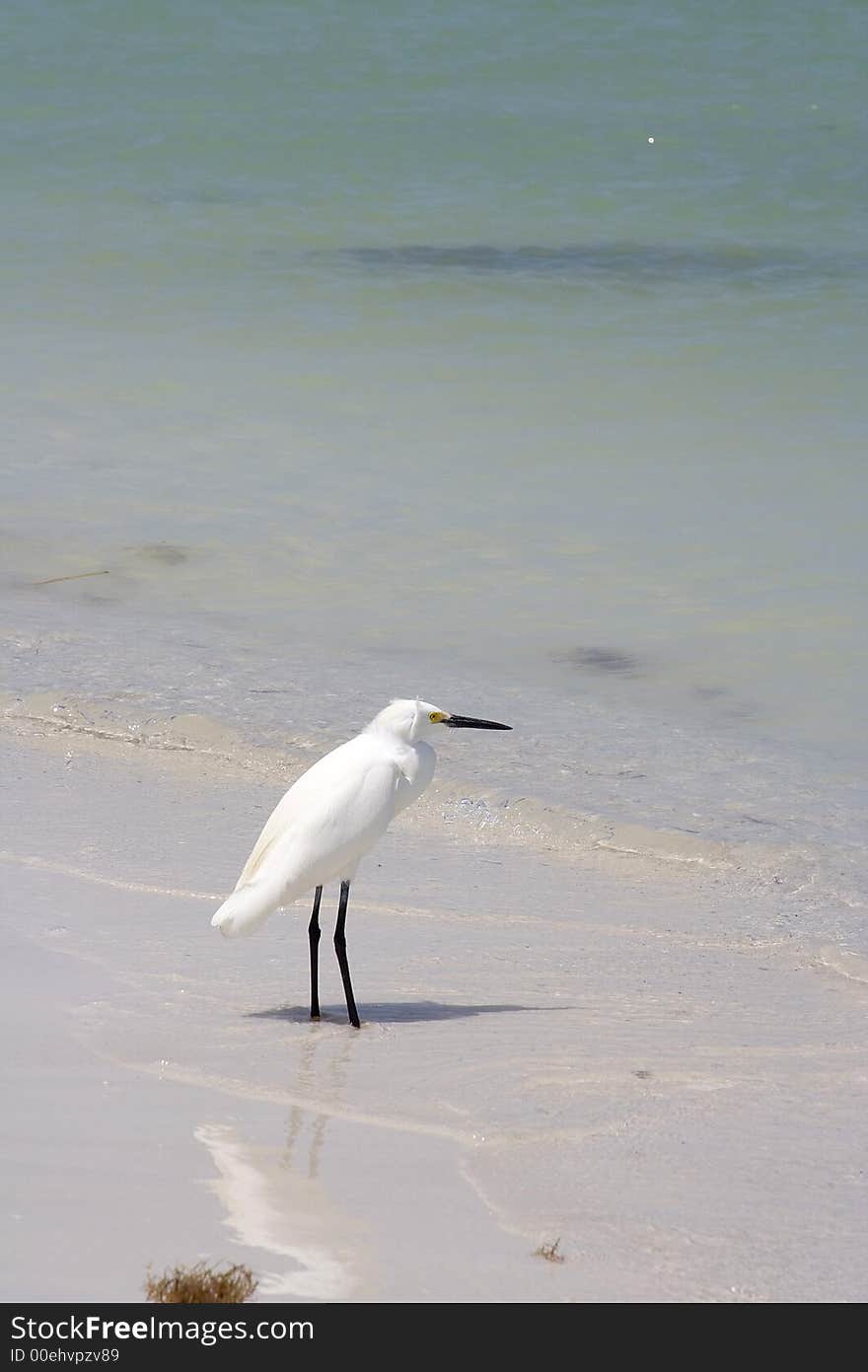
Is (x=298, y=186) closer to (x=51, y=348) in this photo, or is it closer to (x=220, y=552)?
(x=51, y=348)

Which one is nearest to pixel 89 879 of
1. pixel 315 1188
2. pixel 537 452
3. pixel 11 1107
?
pixel 11 1107

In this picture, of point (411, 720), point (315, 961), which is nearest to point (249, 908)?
point (315, 961)

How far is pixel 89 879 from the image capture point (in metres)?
5.33

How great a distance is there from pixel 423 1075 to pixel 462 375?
9816 mm

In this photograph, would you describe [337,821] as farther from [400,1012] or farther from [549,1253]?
[549,1253]

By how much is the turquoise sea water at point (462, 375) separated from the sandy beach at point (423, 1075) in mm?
997

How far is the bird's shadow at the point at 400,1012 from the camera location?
15.0 feet

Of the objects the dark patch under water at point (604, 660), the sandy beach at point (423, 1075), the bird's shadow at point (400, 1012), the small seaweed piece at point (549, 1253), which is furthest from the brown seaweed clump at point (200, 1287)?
the dark patch under water at point (604, 660)

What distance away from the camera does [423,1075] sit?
4172 millimetres

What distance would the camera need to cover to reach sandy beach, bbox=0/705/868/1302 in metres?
3.17

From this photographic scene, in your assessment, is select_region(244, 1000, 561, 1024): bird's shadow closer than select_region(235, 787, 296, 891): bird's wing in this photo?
Yes

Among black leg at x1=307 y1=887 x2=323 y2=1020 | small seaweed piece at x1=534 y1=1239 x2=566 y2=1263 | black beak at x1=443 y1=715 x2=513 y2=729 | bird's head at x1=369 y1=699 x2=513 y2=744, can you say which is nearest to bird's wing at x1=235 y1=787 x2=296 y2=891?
black leg at x1=307 y1=887 x2=323 y2=1020

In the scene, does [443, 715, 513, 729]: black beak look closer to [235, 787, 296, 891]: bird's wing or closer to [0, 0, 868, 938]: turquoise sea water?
[235, 787, 296, 891]: bird's wing

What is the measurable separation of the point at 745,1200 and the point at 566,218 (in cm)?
1649
